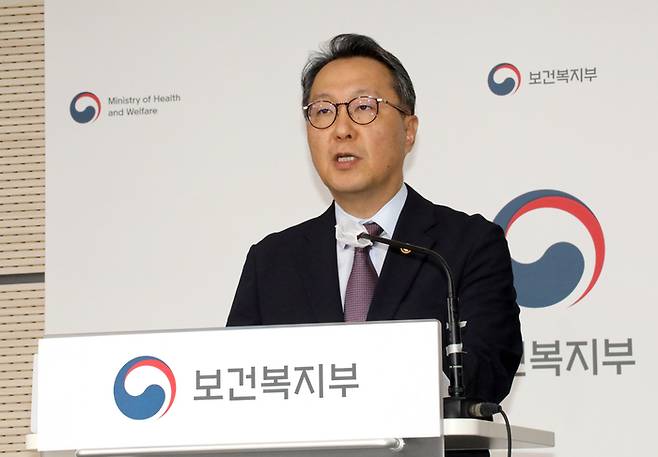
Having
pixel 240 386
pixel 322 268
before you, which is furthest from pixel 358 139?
pixel 240 386

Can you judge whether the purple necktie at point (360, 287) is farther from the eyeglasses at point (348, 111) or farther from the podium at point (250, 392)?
the podium at point (250, 392)

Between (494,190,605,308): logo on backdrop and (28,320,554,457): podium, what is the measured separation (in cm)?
182

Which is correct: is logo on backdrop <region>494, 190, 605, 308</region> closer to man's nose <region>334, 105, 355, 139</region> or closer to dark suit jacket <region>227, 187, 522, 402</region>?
dark suit jacket <region>227, 187, 522, 402</region>

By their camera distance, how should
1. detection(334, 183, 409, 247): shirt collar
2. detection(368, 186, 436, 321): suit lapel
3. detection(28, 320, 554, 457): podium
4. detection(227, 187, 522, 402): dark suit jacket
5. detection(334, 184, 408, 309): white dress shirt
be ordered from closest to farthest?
1. detection(28, 320, 554, 457): podium
2. detection(227, 187, 522, 402): dark suit jacket
3. detection(368, 186, 436, 321): suit lapel
4. detection(334, 184, 408, 309): white dress shirt
5. detection(334, 183, 409, 247): shirt collar

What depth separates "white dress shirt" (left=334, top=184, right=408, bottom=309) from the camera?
2.88 m

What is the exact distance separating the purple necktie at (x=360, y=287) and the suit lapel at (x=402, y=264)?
4 cm

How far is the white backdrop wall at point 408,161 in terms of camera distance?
362 centimetres

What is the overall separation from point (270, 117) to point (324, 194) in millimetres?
344

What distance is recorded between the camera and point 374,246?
114 inches

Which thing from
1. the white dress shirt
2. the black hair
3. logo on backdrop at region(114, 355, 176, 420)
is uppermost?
the black hair

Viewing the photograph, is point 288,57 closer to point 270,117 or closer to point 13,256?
point 270,117

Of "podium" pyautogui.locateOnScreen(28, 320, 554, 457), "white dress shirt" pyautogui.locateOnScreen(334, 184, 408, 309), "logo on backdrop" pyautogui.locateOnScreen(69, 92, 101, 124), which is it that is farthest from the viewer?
"logo on backdrop" pyautogui.locateOnScreen(69, 92, 101, 124)

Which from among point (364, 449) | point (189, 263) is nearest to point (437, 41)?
point (189, 263)

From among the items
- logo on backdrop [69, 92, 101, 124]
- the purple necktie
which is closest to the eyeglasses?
the purple necktie
